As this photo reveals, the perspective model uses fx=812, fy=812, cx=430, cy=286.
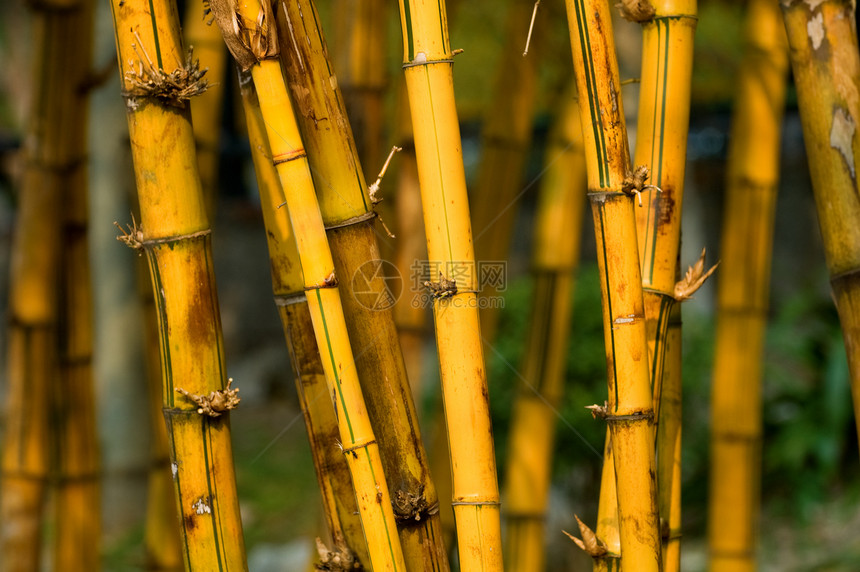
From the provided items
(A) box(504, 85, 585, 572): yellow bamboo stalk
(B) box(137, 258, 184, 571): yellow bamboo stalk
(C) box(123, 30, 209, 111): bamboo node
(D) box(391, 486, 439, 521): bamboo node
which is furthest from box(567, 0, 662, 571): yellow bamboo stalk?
(B) box(137, 258, 184, 571): yellow bamboo stalk

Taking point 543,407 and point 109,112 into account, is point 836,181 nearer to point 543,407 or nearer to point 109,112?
point 543,407

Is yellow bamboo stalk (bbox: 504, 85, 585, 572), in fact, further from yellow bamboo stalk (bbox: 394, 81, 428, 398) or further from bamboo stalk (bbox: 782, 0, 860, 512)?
bamboo stalk (bbox: 782, 0, 860, 512)

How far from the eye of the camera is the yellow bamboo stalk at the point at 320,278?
21.7 inches

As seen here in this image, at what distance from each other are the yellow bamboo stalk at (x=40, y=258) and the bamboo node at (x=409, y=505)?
2.40 ft

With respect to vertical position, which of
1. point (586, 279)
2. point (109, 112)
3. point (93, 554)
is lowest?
point (93, 554)

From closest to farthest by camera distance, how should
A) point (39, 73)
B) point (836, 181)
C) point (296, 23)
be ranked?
point (296, 23) → point (836, 181) → point (39, 73)

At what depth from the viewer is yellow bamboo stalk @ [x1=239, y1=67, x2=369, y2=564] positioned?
2.17ft

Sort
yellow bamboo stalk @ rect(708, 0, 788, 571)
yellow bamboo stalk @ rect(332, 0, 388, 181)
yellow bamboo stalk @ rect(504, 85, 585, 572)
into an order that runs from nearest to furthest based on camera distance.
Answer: yellow bamboo stalk @ rect(332, 0, 388, 181), yellow bamboo stalk @ rect(708, 0, 788, 571), yellow bamboo stalk @ rect(504, 85, 585, 572)

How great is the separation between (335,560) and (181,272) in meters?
0.26

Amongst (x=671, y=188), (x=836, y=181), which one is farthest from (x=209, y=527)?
(x=836, y=181)

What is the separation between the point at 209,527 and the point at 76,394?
705 millimetres

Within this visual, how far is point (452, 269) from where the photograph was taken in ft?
1.92

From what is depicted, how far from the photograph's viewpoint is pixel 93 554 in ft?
4.05

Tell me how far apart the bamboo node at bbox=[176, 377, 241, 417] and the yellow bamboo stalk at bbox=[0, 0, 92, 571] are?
2.06 feet
